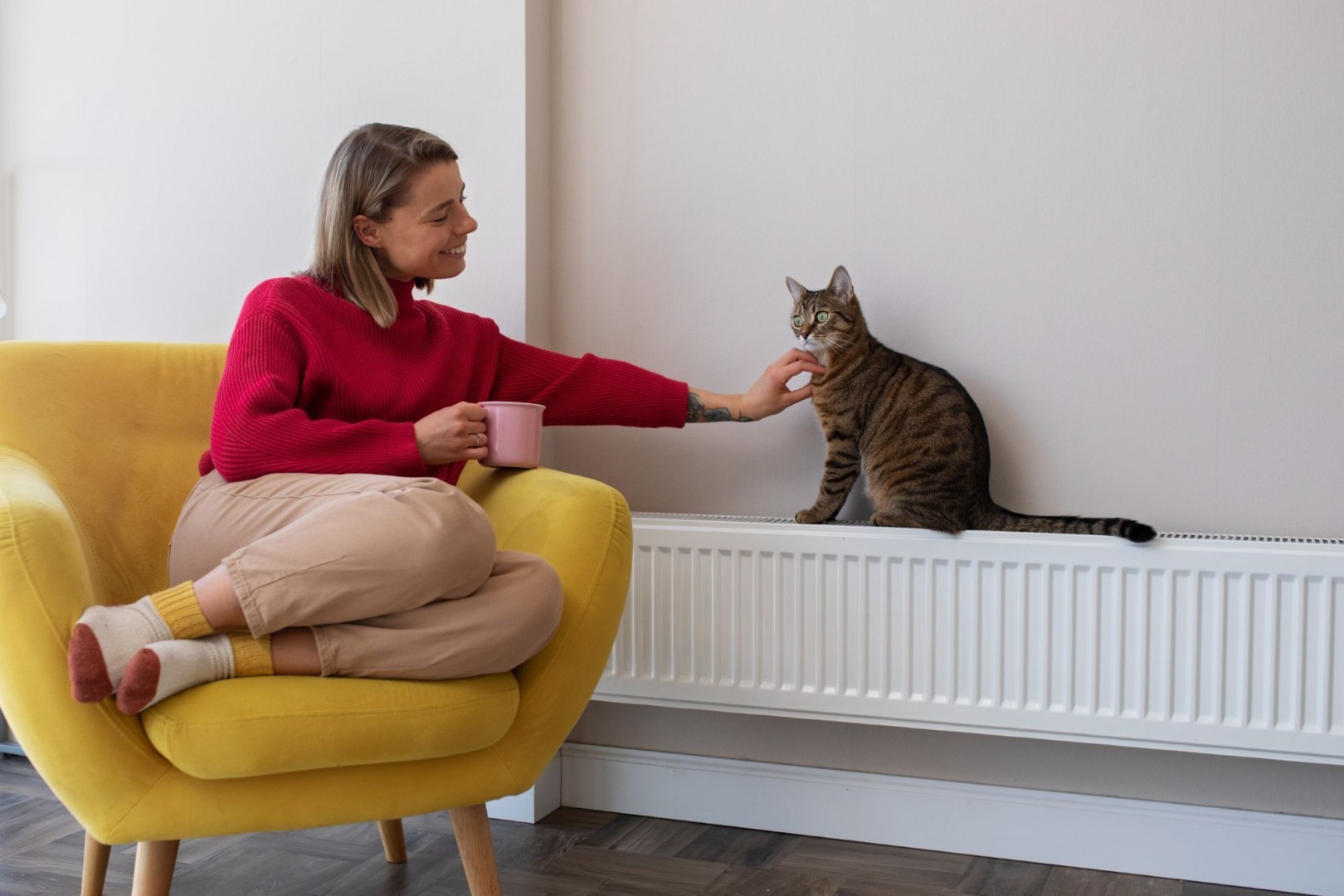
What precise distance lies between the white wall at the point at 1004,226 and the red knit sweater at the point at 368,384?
315 millimetres

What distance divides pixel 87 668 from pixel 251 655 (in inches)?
6.3

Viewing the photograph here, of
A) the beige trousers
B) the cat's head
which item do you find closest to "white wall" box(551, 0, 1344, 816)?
the cat's head

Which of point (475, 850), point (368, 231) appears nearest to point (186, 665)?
point (475, 850)

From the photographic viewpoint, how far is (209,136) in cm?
227

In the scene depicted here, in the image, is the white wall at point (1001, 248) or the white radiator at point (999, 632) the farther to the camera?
the white wall at point (1001, 248)

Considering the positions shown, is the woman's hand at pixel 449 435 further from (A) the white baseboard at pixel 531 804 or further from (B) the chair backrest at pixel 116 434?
(A) the white baseboard at pixel 531 804

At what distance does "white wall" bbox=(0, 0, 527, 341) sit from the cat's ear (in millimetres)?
585

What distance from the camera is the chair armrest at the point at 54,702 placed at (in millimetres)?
1159

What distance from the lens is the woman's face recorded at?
64.3 inches

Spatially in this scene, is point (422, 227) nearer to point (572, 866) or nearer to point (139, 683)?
point (139, 683)

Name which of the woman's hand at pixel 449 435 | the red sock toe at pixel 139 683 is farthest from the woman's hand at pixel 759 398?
the red sock toe at pixel 139 683

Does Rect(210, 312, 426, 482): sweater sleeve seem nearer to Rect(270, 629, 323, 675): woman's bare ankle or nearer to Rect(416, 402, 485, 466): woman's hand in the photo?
Rect(416, 402, 485, 466): woman's hand

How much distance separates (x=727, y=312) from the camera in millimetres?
2043

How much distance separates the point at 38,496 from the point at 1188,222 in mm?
1676
